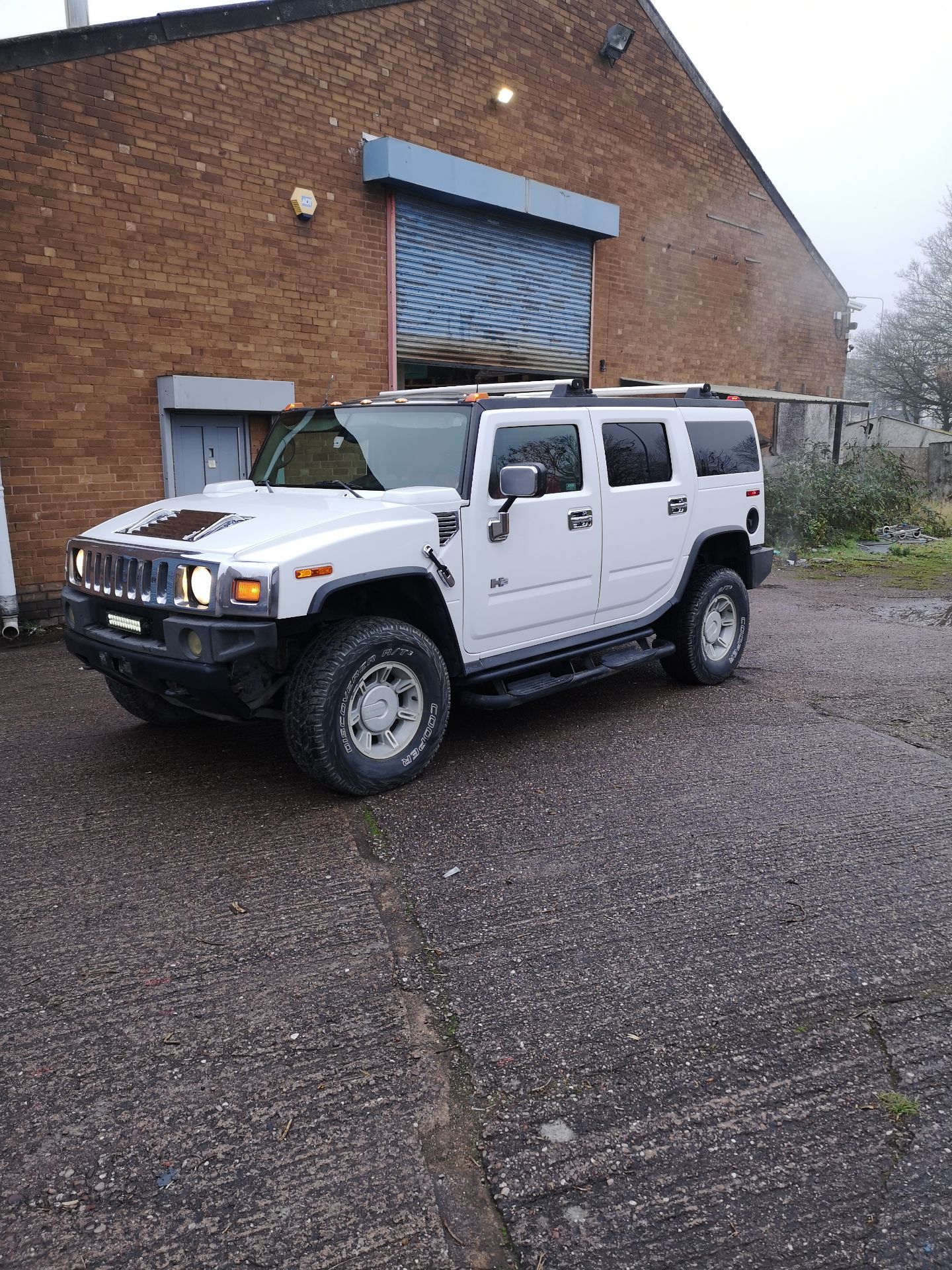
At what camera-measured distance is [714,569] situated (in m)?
6.45

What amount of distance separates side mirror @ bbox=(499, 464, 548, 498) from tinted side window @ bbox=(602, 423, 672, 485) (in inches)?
43.3

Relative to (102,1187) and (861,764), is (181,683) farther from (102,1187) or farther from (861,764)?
(861,764)

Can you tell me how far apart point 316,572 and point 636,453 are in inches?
103

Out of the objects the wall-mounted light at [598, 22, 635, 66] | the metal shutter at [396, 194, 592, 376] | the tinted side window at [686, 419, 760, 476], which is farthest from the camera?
the wall-mounted light at [598, 22, 635, 66]

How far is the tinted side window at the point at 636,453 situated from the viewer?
5512 millimetres

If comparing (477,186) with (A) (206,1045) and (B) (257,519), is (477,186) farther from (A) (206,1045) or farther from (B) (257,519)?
(A) (206,1045)

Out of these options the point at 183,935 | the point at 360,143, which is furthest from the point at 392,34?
the point at 183,935

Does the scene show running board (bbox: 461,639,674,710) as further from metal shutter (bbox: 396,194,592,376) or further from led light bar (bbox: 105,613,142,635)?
metal shutter (bbox: 396,194,592,376)

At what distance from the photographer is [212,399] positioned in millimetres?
8945

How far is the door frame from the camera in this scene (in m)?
8.68

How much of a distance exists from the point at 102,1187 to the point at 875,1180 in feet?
6.06

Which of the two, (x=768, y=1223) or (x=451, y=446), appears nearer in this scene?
(x=768, y=1223)

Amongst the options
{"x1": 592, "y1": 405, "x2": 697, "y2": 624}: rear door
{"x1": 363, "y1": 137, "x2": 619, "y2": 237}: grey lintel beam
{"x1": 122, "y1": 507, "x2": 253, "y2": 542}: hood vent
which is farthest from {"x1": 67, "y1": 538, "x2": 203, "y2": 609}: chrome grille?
{"x1": 363, "y1": 137, "x2": 619, "y2": 237}: grey lintel beam

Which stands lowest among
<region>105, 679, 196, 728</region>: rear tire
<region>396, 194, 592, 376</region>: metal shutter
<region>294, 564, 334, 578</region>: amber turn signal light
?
<region>105, 679, 196, 728</region>: rear tire
